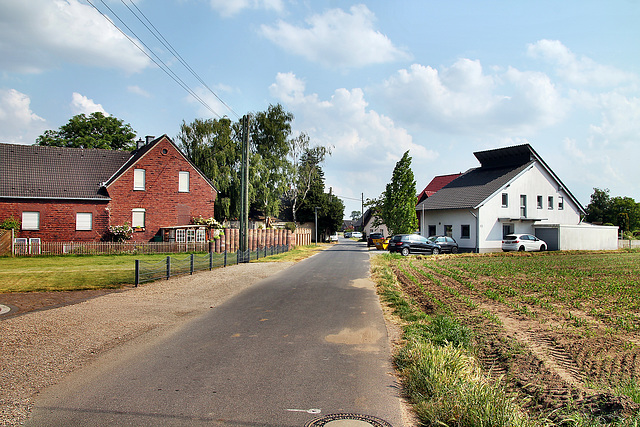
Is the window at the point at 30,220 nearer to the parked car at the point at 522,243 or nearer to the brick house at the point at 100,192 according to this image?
the brick house at the point at 100,192

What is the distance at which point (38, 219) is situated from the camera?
32.4 m

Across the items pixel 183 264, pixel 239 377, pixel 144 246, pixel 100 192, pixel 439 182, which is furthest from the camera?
pixel 439 182

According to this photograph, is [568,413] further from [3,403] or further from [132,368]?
[3,403]

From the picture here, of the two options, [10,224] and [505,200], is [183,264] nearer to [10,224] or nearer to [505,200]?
[10,224]

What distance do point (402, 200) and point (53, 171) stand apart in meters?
28.9

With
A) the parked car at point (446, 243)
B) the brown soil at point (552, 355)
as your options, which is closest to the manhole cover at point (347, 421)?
the brown soil at point (552, 355)

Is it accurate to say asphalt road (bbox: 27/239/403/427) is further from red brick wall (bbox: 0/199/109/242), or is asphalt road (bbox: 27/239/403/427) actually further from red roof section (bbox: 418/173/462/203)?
red roof section (bbox: 418/173/462/203)

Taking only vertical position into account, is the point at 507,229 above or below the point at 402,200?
below

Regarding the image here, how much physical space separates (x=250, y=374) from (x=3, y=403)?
8.73 feet

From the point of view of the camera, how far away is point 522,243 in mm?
37438

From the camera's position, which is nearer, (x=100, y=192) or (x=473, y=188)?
(x=100, y=192)

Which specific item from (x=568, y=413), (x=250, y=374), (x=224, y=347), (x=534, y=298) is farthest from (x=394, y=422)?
(x=534, y=298)

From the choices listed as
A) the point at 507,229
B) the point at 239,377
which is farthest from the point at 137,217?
the point at 239,377

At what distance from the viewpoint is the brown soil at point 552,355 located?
4816mm
